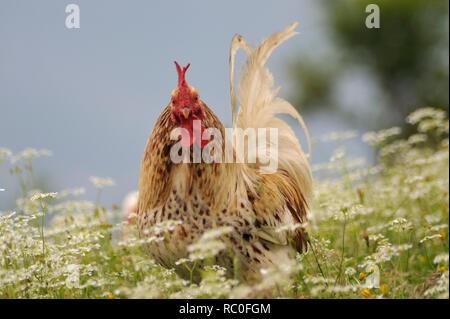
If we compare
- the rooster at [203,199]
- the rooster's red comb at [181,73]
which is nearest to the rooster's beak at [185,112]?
the rooster at [203,199]

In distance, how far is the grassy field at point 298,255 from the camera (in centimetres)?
302

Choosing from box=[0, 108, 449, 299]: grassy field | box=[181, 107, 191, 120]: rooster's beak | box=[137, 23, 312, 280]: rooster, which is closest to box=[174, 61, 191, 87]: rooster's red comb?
box=[137, 23, 312, 280]: rooster

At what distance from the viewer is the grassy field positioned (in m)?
3.02

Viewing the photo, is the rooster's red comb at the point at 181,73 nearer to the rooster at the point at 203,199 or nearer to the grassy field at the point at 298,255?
the rooster at the point at 203,199

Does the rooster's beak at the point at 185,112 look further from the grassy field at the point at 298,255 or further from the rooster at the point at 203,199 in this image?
the grassy field at the point at 298,255

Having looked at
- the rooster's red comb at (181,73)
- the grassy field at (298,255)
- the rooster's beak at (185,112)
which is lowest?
the grassy field at (298,255)

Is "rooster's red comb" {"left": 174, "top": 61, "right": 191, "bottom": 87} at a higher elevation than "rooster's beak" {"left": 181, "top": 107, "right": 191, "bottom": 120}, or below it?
higher

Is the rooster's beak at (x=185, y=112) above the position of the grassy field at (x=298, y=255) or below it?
above

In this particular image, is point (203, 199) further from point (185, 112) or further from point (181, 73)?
point (181, 73)

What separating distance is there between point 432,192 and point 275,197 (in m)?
3.16

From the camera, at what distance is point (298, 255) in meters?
3.65

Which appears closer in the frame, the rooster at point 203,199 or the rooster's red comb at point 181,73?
the rooster at point 203,199

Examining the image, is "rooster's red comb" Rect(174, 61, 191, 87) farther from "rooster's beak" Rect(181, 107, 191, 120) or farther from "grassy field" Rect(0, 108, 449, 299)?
"grassy field" Rect(0, 108, 449, 299)
